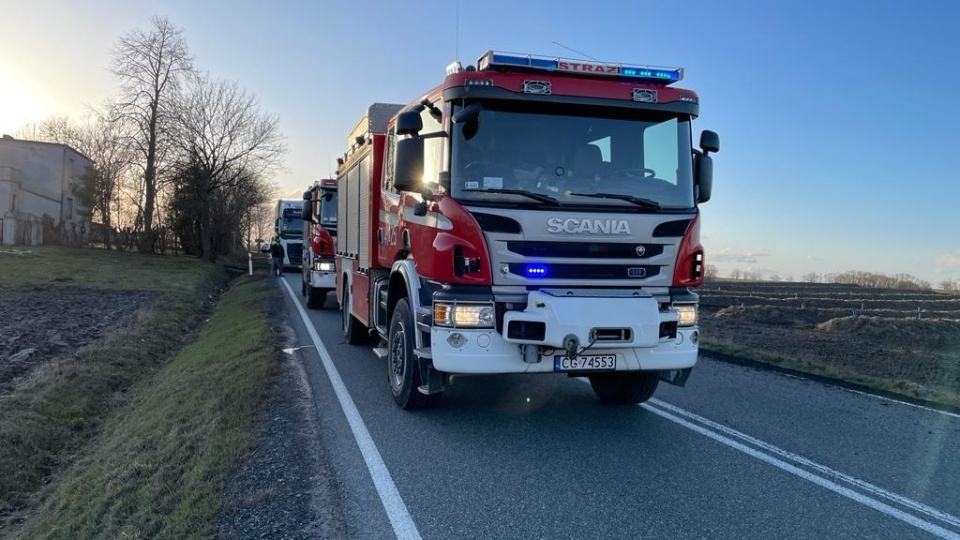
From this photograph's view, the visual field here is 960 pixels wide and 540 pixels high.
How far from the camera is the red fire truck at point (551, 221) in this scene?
17.2ft

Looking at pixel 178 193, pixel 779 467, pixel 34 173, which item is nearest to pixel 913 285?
pixel 178 193

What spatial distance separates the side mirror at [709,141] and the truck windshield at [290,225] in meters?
27.4

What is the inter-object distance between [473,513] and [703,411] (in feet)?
10.9

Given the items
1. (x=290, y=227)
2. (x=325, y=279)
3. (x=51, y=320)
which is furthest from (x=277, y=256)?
(x=51, y=320)

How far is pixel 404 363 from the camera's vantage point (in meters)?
6.28

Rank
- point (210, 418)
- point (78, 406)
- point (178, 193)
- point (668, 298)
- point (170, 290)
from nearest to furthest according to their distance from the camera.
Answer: point (668, 298) → point (210, 418) → point (78, 406) → point (170, 290) → point (178, 193)

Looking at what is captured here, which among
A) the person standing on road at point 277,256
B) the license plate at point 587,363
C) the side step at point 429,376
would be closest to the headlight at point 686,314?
the license plate at point 587,363

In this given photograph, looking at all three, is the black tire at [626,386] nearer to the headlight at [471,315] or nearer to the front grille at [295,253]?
the headlight at [471,315]

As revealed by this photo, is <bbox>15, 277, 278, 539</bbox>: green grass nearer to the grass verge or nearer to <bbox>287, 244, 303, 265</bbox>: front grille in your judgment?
the grass verge

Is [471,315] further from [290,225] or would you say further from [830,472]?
[290,225]

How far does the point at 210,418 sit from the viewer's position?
6.38 meters

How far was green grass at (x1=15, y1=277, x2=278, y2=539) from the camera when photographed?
441cm

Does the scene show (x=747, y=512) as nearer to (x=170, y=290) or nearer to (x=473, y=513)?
(x=473, y=513)

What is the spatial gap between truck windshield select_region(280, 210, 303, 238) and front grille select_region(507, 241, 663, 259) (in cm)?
2752
